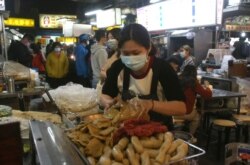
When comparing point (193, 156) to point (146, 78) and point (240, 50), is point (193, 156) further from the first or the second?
point (240, 50)

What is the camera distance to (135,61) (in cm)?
219

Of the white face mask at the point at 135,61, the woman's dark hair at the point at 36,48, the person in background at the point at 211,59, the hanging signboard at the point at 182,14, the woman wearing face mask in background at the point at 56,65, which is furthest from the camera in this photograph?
the woman's dark hair at the point at 36,48

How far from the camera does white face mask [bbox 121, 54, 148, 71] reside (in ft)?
7.17

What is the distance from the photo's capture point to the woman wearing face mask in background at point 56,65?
832 centimetres

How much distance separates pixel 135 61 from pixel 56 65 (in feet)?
21.6

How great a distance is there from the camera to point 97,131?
165 centimetres

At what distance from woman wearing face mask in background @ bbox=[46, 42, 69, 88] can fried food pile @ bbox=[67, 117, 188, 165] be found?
6940 millimetres

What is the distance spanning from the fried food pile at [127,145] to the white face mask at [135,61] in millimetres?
654

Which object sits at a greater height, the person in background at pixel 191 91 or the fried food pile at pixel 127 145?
the fried food pile at pixel 127 145

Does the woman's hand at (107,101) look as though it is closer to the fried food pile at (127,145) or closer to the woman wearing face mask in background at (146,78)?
the woman wearing face mask in background at (146,78)

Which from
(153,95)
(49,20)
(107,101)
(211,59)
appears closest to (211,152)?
(153,95)

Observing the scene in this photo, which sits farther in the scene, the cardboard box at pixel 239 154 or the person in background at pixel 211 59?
the person in background at pixel 211 59

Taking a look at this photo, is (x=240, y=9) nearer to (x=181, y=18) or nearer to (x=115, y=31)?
(x=181, y=18)

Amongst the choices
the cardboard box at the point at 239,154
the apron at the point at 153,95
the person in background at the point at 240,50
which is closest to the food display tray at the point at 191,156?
the apron at the point at 153,95
